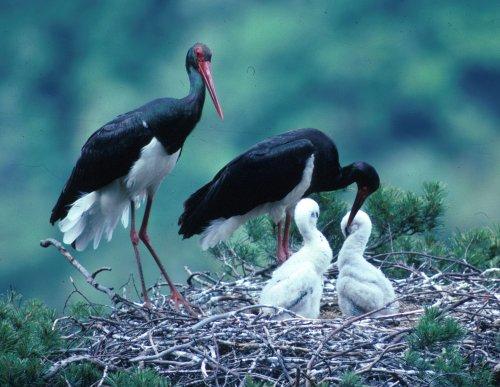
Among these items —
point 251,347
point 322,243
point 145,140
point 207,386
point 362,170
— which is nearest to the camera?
point 207,386

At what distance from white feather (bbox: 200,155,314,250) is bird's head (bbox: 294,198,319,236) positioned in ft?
2.84

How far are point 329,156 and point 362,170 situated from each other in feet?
0.82

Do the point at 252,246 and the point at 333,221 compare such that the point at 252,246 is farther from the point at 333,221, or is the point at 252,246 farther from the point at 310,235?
the point at 310,235

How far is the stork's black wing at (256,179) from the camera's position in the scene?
6758mm

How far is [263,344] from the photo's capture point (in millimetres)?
4781

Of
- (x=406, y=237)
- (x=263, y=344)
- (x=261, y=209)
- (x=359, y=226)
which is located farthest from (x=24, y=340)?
(x=406, y=237)

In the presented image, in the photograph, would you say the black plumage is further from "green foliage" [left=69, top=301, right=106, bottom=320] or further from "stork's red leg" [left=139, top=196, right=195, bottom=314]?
"green foliage" [left=69, top=301, right=106, bottom=320]

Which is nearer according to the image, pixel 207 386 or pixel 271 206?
pixel 207 386

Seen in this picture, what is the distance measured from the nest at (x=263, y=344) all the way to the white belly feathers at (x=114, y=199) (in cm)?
89

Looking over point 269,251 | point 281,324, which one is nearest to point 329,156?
point 269,251

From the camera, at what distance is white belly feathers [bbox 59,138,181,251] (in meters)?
6.43

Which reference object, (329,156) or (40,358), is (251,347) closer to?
(40,358)

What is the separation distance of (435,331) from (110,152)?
275cm

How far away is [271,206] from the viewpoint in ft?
22.8
